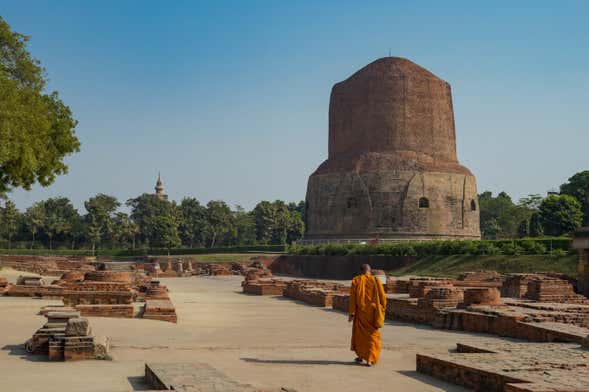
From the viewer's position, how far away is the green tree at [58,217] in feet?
235

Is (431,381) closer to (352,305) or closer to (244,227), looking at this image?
(352,305)

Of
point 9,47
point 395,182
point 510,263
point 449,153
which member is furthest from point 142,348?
point 449,153

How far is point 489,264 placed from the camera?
24828mm

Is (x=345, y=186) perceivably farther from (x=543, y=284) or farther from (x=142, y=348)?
(x=142, y=348)

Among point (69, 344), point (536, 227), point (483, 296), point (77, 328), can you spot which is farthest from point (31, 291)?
point (536, 227)

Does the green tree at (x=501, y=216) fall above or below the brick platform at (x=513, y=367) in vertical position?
above

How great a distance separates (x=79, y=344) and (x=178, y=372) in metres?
1.89

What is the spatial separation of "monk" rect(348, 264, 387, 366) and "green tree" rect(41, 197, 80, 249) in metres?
68.2

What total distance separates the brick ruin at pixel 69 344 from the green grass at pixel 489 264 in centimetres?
1718

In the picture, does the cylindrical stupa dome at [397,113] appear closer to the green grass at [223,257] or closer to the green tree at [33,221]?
the green grass at [223,257]

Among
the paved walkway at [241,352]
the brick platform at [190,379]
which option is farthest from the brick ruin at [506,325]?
the brick platform at [190,379]

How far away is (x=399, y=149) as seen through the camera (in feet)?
151

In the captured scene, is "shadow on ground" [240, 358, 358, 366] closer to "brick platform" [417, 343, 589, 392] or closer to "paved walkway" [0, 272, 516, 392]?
"paved walkway" [0, 272, 516, 392]

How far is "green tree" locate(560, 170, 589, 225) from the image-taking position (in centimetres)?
5447
